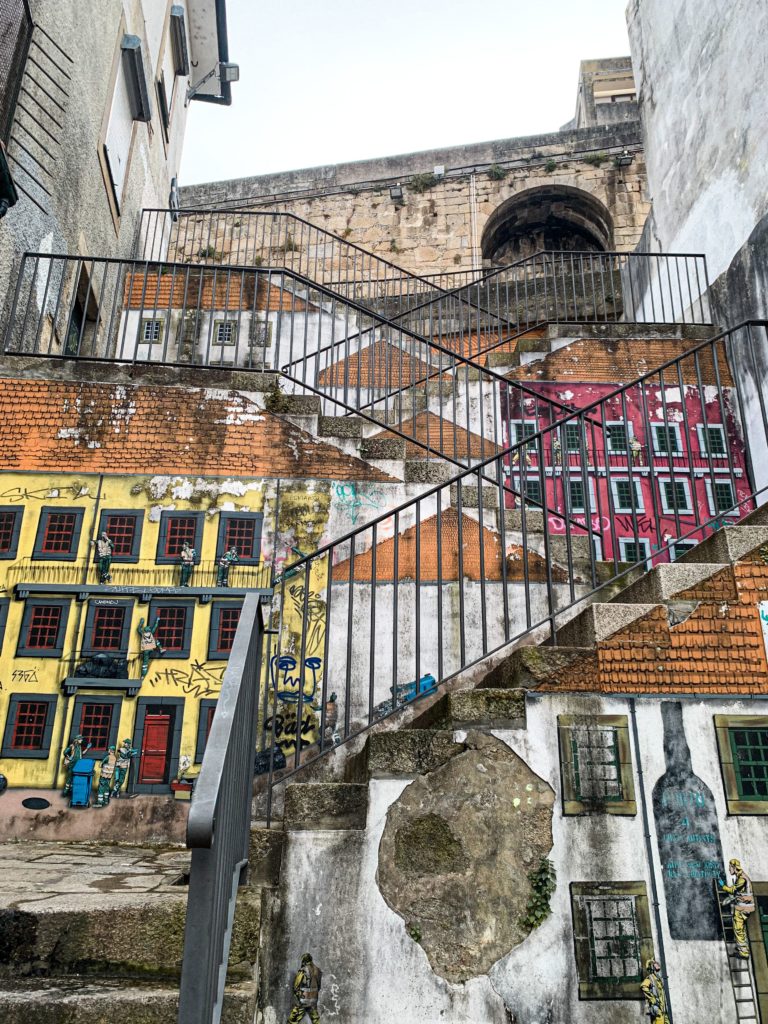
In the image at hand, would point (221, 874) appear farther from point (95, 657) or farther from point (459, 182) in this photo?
point (459, 182)

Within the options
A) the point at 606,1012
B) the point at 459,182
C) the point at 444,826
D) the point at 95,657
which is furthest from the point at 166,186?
the point at 606,1012

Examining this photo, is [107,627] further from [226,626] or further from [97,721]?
[226,626]

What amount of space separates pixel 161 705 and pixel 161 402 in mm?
2578

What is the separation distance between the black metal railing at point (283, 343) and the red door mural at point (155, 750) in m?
3.34

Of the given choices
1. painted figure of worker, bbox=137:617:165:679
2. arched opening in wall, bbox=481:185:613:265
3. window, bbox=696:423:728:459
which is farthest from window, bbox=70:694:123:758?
arched opening in wall, bbox=481:185:613:265

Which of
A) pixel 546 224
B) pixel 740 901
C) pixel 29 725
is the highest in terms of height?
pixel 546 224

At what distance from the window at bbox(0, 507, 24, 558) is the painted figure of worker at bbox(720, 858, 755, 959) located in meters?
5.34

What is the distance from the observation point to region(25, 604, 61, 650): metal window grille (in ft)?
19.3

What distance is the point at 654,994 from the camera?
3666mm

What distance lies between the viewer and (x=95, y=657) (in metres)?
5.87

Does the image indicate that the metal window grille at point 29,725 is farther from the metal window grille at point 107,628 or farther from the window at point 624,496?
the window at point 624,496

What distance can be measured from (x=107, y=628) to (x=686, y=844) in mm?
4232

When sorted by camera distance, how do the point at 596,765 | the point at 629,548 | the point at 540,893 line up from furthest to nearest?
the point at 629,548, the point at 596,765, the point at 540,893

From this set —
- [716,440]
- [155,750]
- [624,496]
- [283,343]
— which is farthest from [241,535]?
[716,440]
